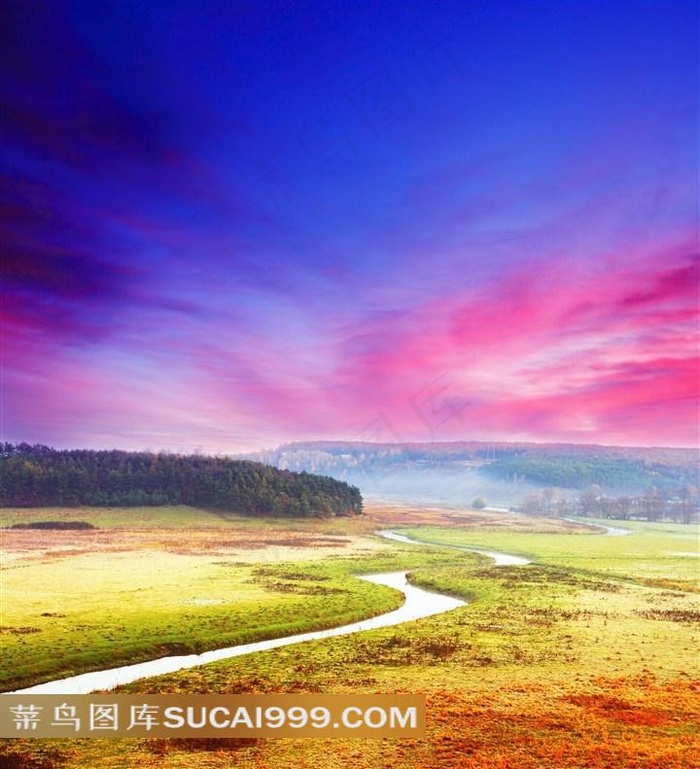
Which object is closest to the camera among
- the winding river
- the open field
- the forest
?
the open field

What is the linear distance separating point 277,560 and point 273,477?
77234 millimetres

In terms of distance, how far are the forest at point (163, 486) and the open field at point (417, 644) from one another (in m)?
56.0

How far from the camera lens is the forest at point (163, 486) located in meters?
141

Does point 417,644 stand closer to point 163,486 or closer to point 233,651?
point 233,651

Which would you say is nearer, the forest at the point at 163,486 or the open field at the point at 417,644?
the open field at the point at 417,644

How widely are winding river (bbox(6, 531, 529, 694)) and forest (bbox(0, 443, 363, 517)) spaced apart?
287 ft

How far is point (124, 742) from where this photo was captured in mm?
22266

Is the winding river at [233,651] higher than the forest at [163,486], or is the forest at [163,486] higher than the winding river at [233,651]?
the forest at [163,486]

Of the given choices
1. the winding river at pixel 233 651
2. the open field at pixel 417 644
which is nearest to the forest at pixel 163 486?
the open field at pixel 417 644

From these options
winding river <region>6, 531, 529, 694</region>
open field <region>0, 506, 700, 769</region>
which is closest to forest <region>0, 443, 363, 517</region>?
open field <region>0, 506, 700, 769</region>

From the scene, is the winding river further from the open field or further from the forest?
the forest

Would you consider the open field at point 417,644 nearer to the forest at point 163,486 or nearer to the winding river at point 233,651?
the winding river at point 233,651

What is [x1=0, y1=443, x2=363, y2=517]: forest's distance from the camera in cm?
14125

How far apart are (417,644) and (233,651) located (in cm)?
1048
